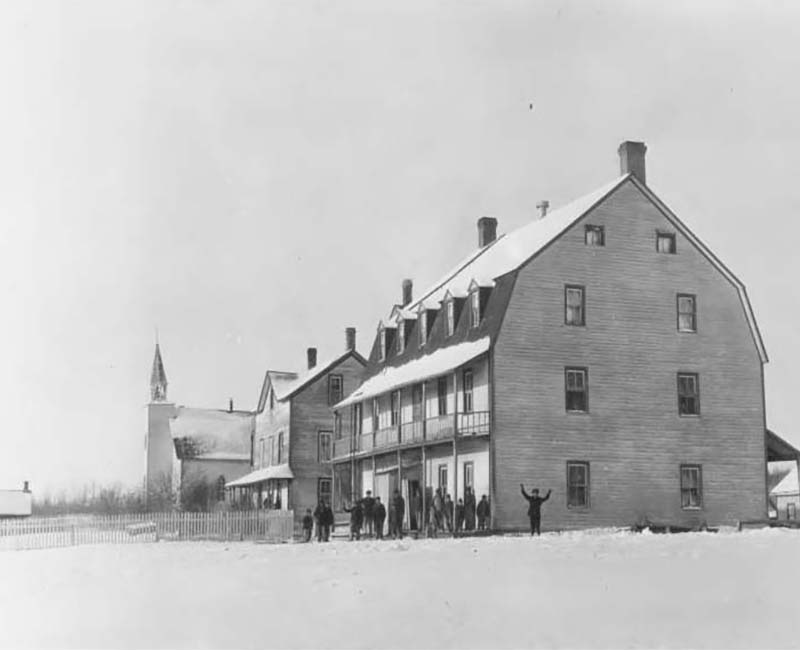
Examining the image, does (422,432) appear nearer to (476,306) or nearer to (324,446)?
(476,306)

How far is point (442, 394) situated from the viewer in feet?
131

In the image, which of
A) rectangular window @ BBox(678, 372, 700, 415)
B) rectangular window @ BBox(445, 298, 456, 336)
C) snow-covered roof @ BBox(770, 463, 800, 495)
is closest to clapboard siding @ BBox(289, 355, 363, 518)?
→ rectangular window @ BBox(445, 298, 456, 336)

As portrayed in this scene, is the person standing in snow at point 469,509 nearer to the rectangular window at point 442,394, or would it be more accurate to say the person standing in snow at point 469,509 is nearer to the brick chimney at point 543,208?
the rectangular window at point 442,394

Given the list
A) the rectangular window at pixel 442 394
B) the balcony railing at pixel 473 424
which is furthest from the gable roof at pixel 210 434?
the balcony railing at pixel 473 424

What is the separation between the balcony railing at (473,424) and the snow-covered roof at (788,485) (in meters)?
46.5

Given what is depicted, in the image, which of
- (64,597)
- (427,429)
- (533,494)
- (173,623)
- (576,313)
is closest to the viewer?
(173,623)

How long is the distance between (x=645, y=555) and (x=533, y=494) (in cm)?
1204

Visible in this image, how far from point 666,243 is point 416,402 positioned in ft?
35.7

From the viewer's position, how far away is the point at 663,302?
37.5 metres

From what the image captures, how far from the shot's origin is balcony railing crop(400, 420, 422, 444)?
4005 centimetres

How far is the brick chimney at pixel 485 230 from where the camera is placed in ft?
160

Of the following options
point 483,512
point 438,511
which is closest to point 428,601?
point 483,512

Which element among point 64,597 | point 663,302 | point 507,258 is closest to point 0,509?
point 507,258

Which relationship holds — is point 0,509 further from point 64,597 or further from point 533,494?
point 64,597
